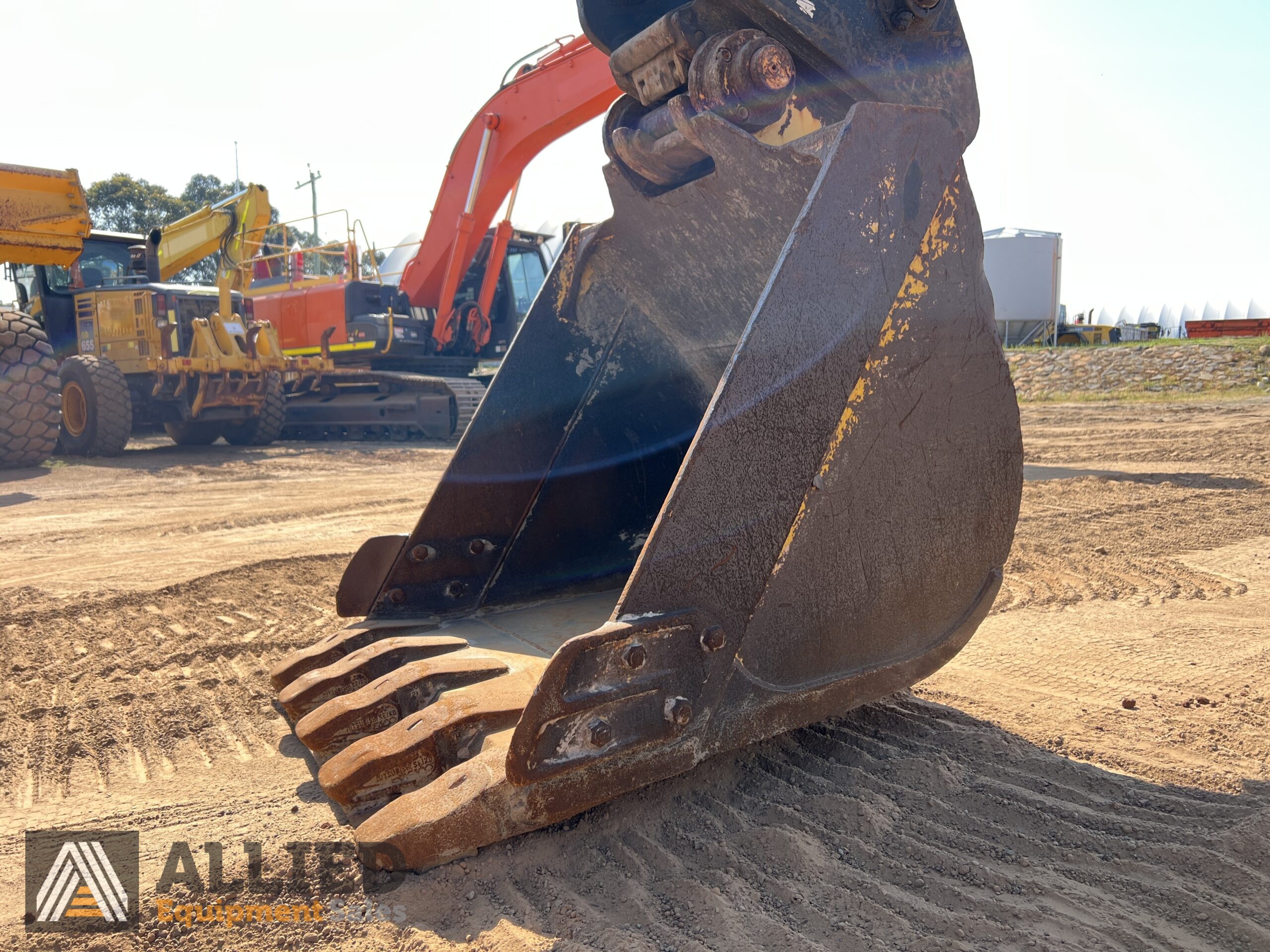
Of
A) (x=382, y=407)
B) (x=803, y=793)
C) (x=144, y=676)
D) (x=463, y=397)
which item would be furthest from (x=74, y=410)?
(x=803, y=793)

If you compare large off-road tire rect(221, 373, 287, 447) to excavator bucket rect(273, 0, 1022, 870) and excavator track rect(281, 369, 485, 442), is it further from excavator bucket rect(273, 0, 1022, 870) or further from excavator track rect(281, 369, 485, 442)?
excavator bucket rect(273, 0, 1022, 870)

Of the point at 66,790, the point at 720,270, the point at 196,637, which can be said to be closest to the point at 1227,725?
the point at 720,270

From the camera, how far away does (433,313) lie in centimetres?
1432

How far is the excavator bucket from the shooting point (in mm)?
1733

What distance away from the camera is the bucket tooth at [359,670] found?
2.40 m

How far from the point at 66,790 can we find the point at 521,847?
133 centimetres

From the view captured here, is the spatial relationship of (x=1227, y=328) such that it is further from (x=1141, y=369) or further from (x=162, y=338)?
(x=162, y=338)

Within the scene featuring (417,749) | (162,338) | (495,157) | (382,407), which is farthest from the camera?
(382,407)

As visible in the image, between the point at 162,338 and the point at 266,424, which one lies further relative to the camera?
the point at 266,424

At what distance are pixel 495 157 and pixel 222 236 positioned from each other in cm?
521

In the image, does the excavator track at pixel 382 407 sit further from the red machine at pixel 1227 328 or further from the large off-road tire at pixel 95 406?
the red machine at pixel 1227 328

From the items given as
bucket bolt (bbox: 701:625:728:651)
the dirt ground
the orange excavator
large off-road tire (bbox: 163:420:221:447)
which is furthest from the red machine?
bucket bolt (bbox: 701:625:728:651)

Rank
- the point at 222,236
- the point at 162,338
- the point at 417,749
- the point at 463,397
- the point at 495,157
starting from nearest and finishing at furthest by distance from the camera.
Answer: the point at 417,749 < the point at 495,157 < the point at 162,338 < the point at 463,397 < the point at 222,236

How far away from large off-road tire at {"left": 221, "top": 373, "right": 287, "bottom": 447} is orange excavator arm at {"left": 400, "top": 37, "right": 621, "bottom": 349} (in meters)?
2.33
